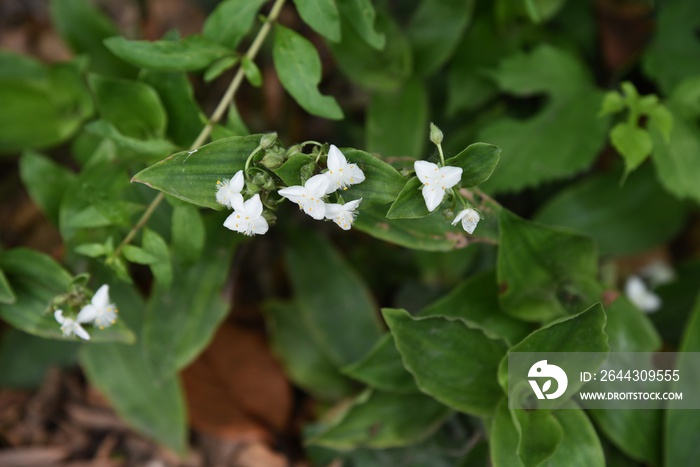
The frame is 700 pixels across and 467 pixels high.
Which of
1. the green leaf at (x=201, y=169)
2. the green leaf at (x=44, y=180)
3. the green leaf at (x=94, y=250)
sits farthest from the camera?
the green leaf at (x=44, y=180)

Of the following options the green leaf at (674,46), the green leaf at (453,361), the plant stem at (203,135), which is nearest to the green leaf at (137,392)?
the plant stem at (203,135)

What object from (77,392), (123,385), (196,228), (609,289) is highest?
(196,228)

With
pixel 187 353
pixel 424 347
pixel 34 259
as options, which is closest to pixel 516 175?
pixel 424 347

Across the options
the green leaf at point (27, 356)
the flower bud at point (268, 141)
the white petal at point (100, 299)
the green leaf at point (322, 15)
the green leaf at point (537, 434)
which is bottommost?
the green leaf at point (27, 356)

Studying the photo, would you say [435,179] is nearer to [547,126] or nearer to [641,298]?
[547,126]

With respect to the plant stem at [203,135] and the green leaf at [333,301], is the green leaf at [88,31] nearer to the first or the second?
the plant stem at [203,135]

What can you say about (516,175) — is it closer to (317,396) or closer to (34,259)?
(317,396)

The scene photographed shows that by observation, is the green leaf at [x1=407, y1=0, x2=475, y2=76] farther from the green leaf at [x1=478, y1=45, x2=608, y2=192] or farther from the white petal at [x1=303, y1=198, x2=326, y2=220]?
the white petal at [x1=303, y1=198, x2=326, y2=220]
